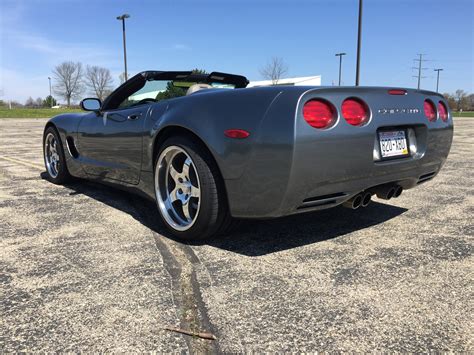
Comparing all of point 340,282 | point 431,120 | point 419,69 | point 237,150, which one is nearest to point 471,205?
point 431,120

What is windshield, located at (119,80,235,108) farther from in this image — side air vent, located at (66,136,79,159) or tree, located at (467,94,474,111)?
tree, located at (467,94,474,111)

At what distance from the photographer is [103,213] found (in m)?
3.72

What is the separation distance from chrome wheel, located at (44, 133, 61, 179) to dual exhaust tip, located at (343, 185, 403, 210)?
12.2ft

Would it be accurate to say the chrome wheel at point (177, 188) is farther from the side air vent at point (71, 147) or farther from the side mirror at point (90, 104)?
the side air vent at point (71, 147)

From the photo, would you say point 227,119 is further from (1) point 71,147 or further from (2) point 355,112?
(1) point 71,147

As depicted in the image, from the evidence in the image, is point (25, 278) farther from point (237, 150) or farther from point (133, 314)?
point (237, 150)

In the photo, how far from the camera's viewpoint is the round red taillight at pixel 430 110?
9.80 ft

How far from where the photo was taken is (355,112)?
8.12 ft

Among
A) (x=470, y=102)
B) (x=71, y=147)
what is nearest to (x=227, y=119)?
(x=71, y=147)

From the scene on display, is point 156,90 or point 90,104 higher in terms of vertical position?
point 156,90

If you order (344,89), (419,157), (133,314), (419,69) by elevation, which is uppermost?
(419,69)

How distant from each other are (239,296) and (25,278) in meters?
1.22

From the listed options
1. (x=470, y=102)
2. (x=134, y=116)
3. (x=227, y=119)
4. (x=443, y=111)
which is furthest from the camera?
(x=470, y=102)

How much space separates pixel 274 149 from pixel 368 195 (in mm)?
826
